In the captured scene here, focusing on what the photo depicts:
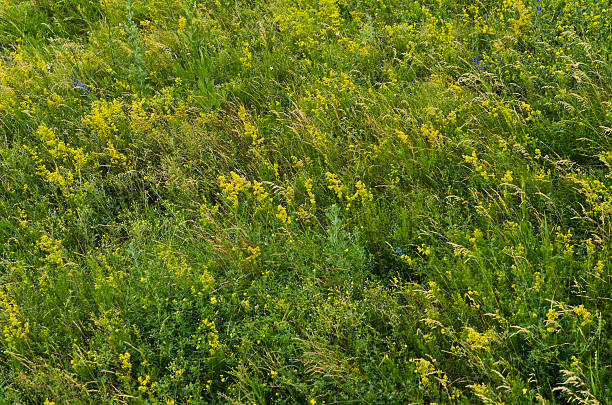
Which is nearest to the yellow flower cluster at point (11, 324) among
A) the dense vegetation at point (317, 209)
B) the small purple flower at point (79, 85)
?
the dense vegetation at point (317, 209)

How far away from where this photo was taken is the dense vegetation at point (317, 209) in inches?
119

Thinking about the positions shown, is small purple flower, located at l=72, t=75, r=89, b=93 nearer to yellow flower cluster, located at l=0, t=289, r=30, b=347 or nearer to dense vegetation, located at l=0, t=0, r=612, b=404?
dense vegetation, located at l=0, t=0, r=612, b=404

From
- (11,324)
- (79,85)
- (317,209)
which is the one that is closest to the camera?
(11,324)

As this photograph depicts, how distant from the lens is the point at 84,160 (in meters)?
5.01

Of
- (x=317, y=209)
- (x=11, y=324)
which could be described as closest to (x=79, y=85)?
(x=11, y=324)

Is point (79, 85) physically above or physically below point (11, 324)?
above

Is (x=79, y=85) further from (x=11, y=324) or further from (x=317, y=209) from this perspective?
(x=317, y=209)

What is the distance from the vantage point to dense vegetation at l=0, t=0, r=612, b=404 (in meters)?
3.01

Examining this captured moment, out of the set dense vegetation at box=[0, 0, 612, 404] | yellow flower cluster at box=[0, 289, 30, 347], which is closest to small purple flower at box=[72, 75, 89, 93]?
dense vegetation at box=[0, 0, 612, 404]

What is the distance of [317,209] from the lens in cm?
431

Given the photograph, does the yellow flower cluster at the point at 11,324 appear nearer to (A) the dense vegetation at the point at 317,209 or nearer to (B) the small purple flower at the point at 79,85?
(A) the dense vegetation at the point at 317,209

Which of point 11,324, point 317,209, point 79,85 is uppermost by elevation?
point 79,85

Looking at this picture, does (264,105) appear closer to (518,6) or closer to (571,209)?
(518,6)

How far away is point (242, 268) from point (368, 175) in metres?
1.36
